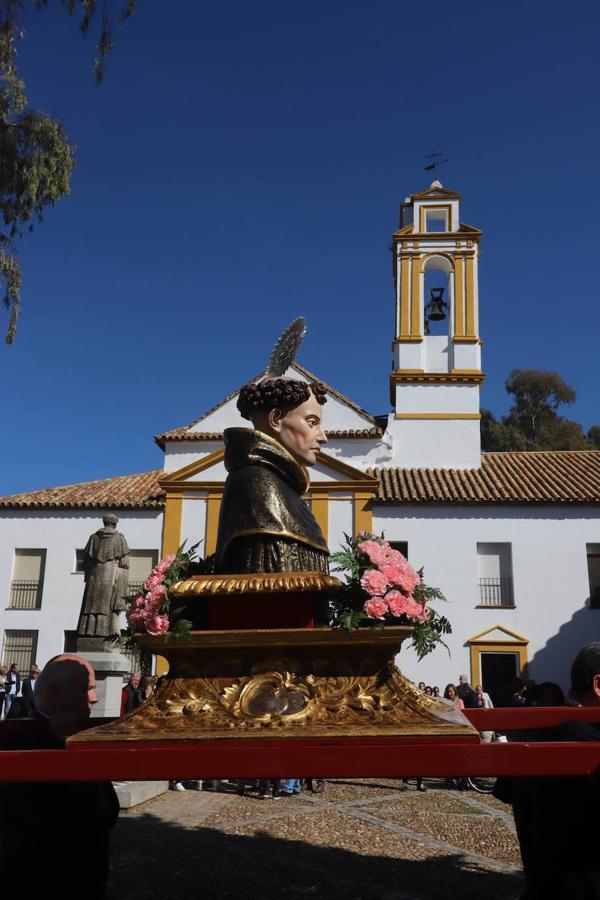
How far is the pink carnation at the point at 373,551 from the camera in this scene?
310 centimetres

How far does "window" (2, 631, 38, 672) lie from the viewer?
20703 mm

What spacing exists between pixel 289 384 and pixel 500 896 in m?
4.28

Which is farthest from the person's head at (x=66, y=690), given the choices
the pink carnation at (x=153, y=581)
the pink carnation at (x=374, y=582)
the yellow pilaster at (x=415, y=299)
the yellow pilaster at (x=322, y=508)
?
the yellow pilaster at (x=415, y=299)

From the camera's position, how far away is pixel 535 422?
41.4 metres

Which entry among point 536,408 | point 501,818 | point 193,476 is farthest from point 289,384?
point 536,408

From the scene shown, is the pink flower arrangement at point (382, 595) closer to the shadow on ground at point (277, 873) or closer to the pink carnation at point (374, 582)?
the pink carnation at point (374, 582)

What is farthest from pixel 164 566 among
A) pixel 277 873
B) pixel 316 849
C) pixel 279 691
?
pixel 316 849

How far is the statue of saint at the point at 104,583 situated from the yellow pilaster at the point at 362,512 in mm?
10270

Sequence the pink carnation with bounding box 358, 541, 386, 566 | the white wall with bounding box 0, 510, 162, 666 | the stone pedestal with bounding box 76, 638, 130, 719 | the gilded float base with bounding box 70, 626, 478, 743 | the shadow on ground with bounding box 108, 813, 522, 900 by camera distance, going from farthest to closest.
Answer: the white wall with bounding box 0, 510, 162, 666 < the stone pedestal with bounding box 76, 638, 130, 719 < the shadow on ground with bounding box 108, 813, 522, 900 < the pink carnation with bounding box 358, 541, 386, 566 < the gilded float base with bounding box 70, 626, 478, 743

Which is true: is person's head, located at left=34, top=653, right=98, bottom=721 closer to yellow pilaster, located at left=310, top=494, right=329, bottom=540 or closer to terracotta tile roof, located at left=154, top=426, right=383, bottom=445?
yellow pilaster, located at left=310, top=494, right=329, bottom=540

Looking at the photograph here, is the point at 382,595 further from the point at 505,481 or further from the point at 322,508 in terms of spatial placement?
the point at 505,481

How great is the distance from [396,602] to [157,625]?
97 cm

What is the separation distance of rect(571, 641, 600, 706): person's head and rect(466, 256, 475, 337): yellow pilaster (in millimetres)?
22363

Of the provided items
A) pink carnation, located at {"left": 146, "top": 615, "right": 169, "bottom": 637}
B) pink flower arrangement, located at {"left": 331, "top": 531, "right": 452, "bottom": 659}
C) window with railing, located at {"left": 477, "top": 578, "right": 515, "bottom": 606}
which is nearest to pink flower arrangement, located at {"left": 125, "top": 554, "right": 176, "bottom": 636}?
pink carnation, located at {"left": 146, "top": 615, "right": 169, "bottom": 637}
